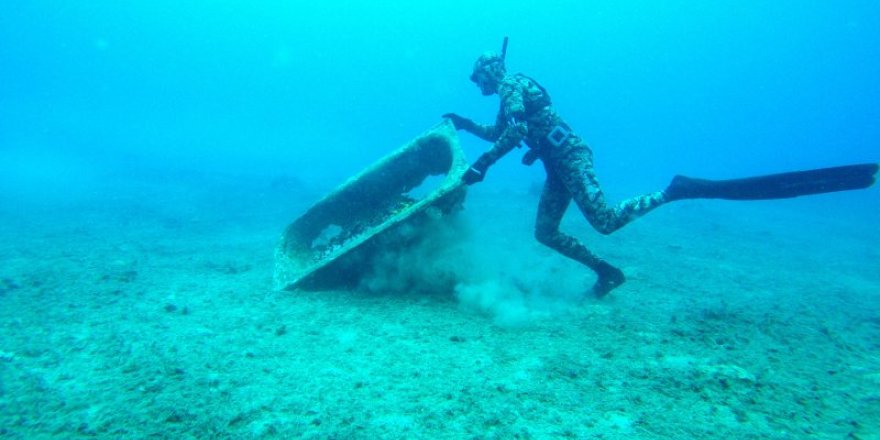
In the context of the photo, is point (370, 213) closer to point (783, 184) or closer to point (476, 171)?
point (476, 171)

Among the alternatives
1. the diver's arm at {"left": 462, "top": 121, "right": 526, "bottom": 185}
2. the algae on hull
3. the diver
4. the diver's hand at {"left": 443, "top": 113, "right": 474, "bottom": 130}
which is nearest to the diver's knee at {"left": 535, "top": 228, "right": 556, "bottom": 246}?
the diver

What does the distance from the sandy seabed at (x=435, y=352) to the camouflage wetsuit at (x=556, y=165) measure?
85 cm

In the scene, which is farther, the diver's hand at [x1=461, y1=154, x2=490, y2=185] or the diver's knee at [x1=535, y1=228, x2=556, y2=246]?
the diver's knee at [x1=535, y1=228, x2=556, y2=246]

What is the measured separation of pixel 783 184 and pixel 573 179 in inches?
76.7

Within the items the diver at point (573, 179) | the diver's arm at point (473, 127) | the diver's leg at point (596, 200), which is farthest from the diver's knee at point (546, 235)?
the diver's arm at point (473, 127)

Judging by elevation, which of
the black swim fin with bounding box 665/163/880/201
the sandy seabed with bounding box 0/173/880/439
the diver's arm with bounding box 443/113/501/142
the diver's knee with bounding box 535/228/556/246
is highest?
the diver's arm with bounding box 443/113/501/142

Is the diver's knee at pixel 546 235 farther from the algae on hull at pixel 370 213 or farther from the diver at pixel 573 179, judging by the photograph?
the algae on hull at pixel 370 213

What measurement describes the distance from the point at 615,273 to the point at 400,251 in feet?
8.18

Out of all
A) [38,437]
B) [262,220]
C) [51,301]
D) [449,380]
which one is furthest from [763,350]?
[262,220]

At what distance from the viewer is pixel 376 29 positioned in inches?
6732

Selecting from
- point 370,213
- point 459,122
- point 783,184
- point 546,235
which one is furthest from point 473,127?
point 783,184

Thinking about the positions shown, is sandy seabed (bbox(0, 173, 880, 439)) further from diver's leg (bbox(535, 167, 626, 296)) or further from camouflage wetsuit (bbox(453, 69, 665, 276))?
camouflage wetsuit (bbox(453, 69, 665, 276))

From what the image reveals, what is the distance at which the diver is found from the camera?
402cm

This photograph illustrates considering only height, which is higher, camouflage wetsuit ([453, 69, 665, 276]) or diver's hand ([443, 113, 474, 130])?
diver's hand ([443, 113, 474, 130])
